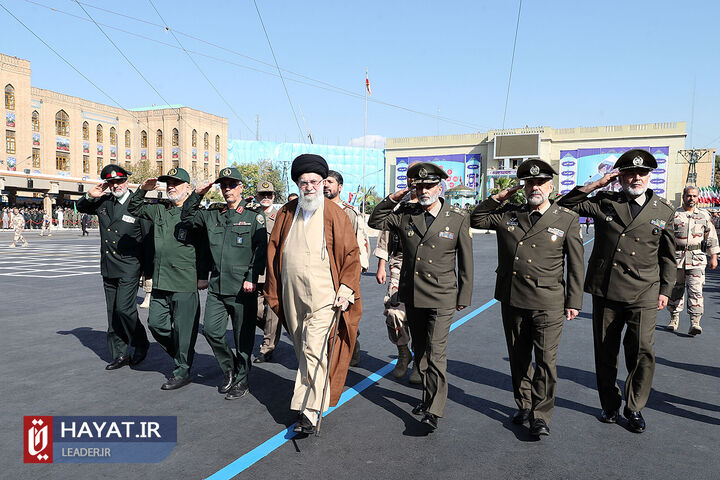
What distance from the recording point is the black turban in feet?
14.1

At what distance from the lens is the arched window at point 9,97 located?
47156 mm

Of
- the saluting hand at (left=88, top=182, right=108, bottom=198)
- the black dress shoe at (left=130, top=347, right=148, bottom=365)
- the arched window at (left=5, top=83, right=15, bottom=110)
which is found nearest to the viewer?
the saluting hand at (left=88, top=182, right=108, bottom=198)

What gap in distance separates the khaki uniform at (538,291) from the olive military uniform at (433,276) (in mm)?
345

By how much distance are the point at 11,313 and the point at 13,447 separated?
5925 millimetres

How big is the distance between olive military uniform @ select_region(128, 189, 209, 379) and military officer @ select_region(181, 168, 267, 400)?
272 millimetres

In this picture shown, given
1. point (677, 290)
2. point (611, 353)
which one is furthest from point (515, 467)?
point (677, 290)

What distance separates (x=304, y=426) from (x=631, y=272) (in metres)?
2.83

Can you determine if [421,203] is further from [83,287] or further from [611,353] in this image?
[83,287]

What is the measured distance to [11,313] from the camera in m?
8.77

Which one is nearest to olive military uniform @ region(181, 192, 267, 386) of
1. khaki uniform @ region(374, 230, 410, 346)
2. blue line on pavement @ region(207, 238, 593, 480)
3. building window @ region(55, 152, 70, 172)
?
blue line on pavement @ region(207, 238, 593, 480)

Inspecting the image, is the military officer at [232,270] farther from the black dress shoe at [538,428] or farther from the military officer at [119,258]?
the black dress shoe at [538,428]

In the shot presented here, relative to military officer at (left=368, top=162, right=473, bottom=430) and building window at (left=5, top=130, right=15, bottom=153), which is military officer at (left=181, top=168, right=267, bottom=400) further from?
building window at (left=5, top=130, right=15, bottom=153)

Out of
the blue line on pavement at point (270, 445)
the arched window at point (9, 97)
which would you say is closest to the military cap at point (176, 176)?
the blue line on pavement at point (270, 445)

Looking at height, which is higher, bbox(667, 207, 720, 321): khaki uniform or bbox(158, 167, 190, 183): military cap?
bbox(158, 167, 190, 183): military cap
